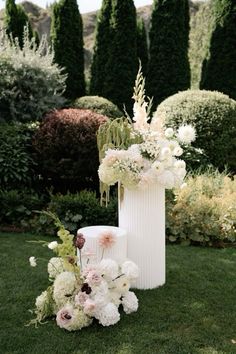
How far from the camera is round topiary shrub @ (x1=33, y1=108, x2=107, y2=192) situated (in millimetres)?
7262

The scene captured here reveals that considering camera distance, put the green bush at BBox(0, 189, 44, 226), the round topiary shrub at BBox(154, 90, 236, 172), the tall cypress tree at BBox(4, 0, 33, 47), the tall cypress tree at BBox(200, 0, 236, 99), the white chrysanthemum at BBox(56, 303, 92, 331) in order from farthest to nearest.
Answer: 1. the tall cypress tree at BBox(4, 0, 33, 47)
2. the tall cypress tree at BBox(200, 0, 236, 99)
3. the round topiary shrub at BBox(154, 90, 236, 172)
4. the green bush at BBox(0, 189, 44, 226)
5. the white chrysanthemum at BBox(56, 303, 92, 331)

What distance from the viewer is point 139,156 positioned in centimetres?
396

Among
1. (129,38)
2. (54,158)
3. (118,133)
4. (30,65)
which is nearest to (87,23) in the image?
(129,38)

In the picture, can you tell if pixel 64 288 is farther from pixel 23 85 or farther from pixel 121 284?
pixel 23 85

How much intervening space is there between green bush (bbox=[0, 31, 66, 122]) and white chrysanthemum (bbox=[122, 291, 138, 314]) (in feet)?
19.5

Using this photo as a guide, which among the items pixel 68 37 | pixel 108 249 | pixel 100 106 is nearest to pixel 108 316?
pixel 108 249

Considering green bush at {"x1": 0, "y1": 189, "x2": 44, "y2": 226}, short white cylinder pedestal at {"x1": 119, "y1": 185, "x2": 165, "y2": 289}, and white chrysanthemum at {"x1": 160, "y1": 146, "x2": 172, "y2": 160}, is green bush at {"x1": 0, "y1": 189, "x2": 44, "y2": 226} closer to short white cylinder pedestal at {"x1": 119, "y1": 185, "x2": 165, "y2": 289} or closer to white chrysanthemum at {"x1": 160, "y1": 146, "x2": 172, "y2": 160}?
short white cylinder pedestal at {"x1": 119, "y1": 185, "x2": 165, "y2": 289}

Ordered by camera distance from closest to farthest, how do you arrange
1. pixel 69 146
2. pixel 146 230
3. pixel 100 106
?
pixel 146 230
pixel 69 146
pixel 100 106

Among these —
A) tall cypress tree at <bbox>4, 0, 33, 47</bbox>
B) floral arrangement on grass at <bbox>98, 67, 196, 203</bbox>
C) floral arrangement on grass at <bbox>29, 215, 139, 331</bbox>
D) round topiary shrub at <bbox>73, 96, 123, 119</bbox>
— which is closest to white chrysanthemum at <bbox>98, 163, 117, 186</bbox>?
floral arrangement on grass at <bbox>98, 67, 196, 203</bbox>

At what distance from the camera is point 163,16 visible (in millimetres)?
12703

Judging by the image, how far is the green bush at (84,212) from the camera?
6.13 meters

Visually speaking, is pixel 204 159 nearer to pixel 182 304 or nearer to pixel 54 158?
pixel 54 158

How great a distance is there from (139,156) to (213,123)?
5.16 meters

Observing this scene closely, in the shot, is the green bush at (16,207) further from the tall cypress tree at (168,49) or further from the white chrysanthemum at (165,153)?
the tall cypress tree at (168,49)
